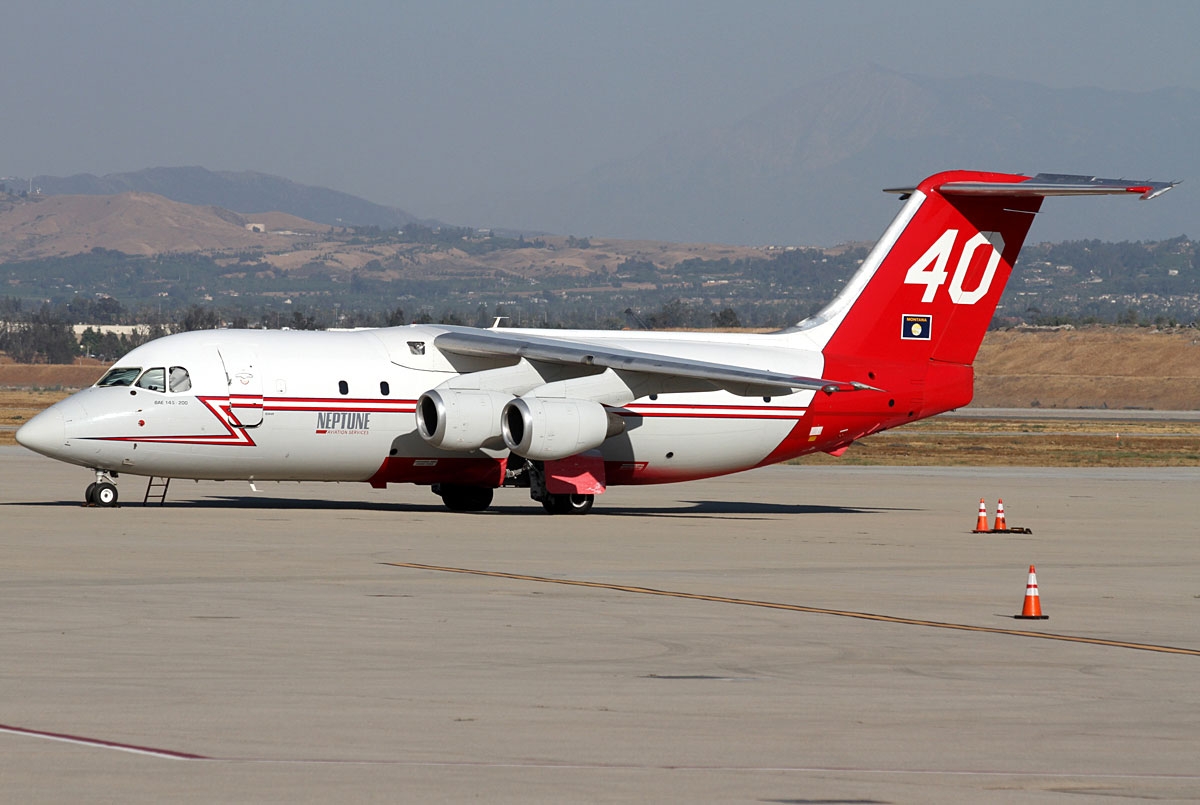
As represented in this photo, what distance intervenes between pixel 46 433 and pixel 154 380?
2.13m

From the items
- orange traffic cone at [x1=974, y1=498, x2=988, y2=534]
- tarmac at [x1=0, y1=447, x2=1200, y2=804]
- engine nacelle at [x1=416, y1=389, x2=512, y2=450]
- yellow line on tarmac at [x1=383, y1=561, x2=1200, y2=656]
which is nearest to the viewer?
tarmac at [x1=0, y1=447, x2=1200, y2=804]

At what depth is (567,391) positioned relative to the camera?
32.4 m

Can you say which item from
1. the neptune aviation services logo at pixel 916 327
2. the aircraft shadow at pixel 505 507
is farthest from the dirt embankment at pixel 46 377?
the neptune aviation services logo at pixel 916 327

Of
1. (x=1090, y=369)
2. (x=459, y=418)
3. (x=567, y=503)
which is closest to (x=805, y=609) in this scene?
(x=459, y=418)

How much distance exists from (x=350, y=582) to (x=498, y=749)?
32.7 feet

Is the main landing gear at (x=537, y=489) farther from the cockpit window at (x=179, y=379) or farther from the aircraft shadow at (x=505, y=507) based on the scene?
the cockpit window at (x=179, y=379)

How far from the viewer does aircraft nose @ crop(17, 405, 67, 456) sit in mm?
29781

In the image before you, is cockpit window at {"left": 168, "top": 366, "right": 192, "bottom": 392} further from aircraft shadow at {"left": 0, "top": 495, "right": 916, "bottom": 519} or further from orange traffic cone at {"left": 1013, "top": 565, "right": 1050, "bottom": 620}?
orange traffic cone at {"left": 1013, "top": 565, "right": 1050, "bottom": 620}

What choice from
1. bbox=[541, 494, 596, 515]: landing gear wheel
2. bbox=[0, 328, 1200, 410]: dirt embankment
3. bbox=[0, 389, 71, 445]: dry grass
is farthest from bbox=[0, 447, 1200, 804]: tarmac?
bbox=[0, 328, 1200, 410]: dirt embankment

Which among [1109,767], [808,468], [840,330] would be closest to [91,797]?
[1109,767]

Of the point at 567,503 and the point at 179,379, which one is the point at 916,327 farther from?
the point at 179,379

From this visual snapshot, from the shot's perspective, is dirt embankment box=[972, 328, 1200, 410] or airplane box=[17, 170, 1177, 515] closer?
airplane box=[17, 170, 1177, 515]

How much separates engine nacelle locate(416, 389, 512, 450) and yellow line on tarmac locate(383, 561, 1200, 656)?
27.1 feet

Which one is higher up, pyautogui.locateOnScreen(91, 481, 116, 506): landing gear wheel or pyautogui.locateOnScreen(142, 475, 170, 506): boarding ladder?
pyautogui.locateOnScreen(91, 481, 116, 506): landing gear wheel
